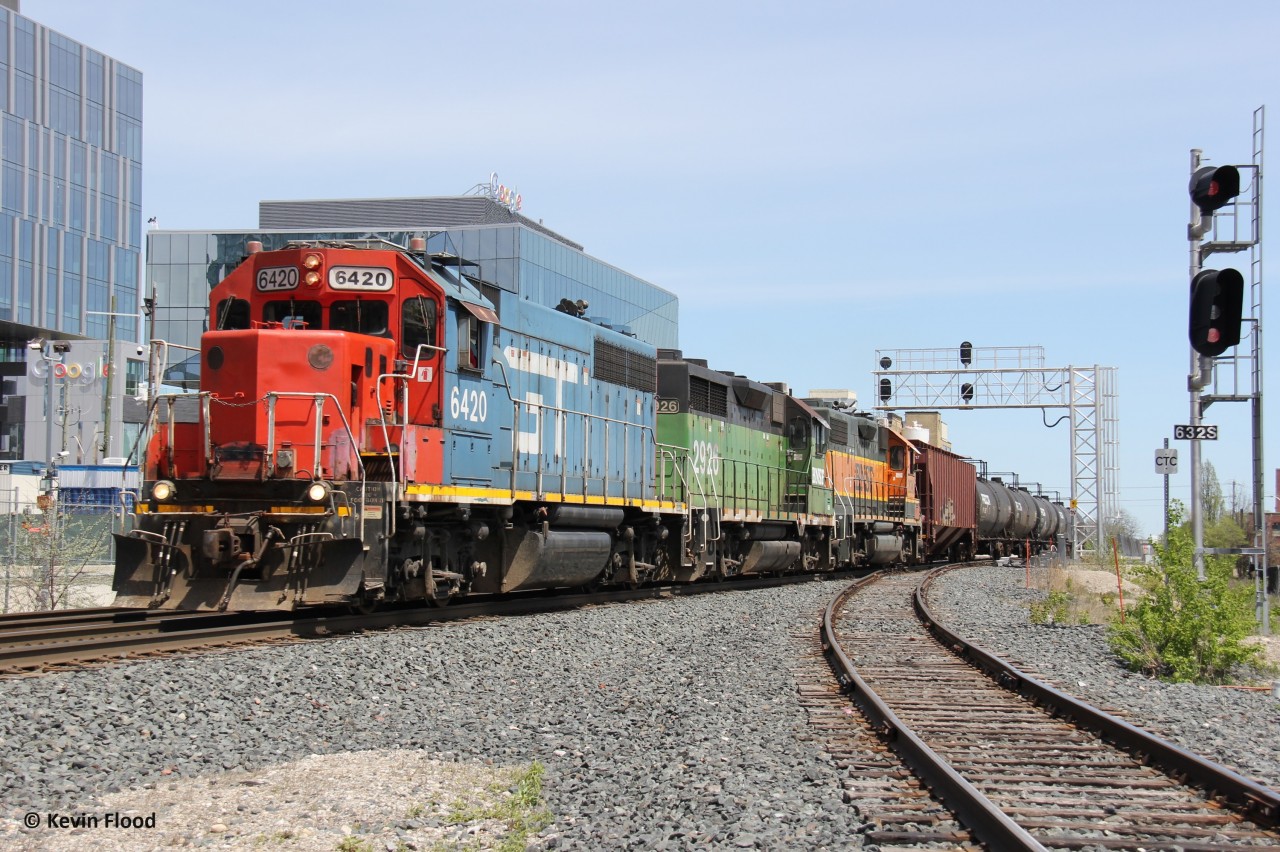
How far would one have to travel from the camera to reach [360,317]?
11.8m

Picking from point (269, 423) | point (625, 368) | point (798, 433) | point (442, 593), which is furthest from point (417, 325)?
point (798, 433)

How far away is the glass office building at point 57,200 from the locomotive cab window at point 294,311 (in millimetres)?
64247

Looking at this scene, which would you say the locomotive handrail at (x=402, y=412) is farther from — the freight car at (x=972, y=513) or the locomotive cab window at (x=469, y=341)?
the freight car at (x=972, y=513)

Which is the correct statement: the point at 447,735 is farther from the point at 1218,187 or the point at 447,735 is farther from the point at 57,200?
the point at 57,200

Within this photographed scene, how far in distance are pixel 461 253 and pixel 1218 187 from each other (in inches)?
2028

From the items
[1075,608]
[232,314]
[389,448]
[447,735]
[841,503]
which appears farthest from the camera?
[841,503]

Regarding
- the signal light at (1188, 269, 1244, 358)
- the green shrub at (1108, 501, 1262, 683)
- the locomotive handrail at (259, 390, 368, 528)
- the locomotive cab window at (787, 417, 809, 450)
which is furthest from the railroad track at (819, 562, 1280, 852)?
the locomotive cab window at (787, 417, 809, 450)

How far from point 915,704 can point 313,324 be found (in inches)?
268

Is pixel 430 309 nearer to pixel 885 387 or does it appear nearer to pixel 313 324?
pixel 313 324

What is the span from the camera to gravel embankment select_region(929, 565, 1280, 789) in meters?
6.87

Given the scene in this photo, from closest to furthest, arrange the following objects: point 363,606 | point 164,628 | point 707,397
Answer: point 164,628 → point 363,606 → point 707,397

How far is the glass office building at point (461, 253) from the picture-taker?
62719 millimetres

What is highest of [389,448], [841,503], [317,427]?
[317,427]

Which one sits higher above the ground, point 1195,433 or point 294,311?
point 294,311
